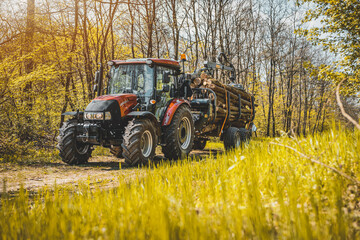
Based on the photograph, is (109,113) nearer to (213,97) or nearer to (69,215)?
(213,97)

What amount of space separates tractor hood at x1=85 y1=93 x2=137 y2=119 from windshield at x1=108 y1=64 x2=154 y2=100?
0.40 metres

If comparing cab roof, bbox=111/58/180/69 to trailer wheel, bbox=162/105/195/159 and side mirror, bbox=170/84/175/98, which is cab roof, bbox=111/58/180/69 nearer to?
side mirror, bbox=170/84/175/98

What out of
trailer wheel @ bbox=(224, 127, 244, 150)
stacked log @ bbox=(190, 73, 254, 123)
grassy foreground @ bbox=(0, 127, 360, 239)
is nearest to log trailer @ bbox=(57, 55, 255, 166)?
stacked log @ bbox=(190, 73, 254, 123)

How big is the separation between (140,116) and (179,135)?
1.42 metres

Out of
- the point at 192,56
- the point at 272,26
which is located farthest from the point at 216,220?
the point at 272,26

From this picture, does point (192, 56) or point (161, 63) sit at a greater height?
point (192, 56)

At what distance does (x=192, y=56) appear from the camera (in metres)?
19.4

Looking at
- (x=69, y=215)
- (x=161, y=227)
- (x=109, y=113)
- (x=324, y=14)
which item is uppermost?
(x=324, y=14)

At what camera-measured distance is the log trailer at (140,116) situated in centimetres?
595

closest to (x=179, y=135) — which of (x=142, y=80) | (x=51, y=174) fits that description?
(x=142, y=80)

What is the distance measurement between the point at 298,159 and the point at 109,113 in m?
4.23

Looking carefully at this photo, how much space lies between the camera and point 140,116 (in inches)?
237

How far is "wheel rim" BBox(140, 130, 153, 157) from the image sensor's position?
6.04 m

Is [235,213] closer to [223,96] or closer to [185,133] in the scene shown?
[185,133]
